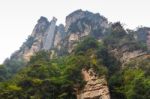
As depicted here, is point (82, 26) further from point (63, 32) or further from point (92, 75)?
point (92, 75)

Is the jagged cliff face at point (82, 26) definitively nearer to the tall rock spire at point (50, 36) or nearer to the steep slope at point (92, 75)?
the tall rock spire at point (50, 36)

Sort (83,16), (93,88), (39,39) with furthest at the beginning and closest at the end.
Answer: (39,39), (83,16), (93,88)

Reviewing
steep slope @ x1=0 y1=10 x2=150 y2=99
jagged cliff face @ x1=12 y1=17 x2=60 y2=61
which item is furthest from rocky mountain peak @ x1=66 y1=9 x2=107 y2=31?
steep slope @ x1=0 y1=10 x2=150 y2=99

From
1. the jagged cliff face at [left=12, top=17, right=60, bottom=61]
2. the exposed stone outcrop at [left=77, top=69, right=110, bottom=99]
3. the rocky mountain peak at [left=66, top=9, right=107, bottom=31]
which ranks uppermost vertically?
the rocky mountain peak at [left=66, top=9, right=107, bottom=31]

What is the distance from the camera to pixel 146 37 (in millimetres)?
67312

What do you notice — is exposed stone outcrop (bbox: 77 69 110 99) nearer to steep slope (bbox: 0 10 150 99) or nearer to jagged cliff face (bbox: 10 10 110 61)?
steep slope (bbox: 0 10 150 99)

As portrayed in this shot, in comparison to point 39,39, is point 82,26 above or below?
above

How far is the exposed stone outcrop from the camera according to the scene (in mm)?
33156

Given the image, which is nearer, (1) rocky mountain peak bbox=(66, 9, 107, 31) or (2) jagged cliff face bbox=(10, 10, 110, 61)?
(2) jagged cliff face bbox=(10, 10, 110, 61)

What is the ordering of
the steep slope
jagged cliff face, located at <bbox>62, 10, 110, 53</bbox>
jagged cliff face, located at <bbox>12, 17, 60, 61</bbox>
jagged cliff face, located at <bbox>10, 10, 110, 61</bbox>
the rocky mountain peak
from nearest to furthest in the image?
the steep slope < jagged cliff face, located at <bbox>62, 10, 110, 53</bbox> < jagged cliff face, located at <bbox>10, 10, 110, 61</bbox> < jagged cliff face, located at <bbox>12, 17, 60, 61</bbox> < the rocky mountain peak

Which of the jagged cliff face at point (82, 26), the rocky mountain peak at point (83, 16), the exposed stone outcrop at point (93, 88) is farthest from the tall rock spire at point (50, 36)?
the exposed stone outcrop at point (93, 88)

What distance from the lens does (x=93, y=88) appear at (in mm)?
33875

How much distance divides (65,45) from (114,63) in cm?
2640

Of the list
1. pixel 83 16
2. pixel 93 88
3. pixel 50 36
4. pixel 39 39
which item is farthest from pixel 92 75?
pixel 50 36
